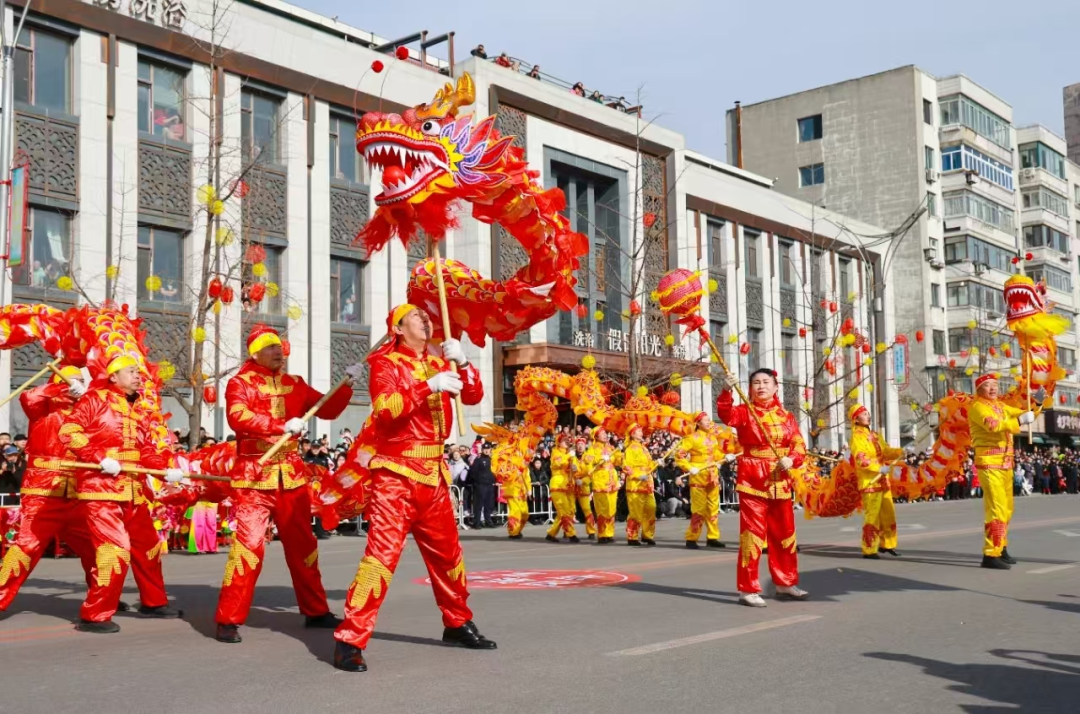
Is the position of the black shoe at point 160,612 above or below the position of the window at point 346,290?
below

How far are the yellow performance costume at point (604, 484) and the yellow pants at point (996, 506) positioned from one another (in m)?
6.28

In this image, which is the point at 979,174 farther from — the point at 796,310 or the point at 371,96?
the point at 371,96

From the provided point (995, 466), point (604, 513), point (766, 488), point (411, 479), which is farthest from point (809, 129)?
point (411, 479)

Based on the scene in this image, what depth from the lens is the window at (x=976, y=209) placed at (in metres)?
55.0

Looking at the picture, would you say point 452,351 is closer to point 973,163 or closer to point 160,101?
point 160,101

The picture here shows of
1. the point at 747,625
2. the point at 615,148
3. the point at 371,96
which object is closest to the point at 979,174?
the point at 615,148

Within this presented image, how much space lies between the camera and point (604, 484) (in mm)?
17453

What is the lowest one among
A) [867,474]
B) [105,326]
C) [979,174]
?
[867,474]

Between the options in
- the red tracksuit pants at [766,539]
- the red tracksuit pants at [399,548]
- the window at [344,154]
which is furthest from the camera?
the window at [344,154]

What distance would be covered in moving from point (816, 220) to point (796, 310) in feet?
12.3

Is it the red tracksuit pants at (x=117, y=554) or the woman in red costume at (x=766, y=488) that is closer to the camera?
the red tracksuit pants at (x=117, y=554)

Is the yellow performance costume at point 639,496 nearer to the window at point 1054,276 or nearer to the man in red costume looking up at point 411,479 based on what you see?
the man in red costume looking up at point 411,479

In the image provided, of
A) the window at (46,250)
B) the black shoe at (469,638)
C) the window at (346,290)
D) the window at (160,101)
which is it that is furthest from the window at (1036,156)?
the black shoe at (469,638)

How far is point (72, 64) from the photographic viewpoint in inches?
858
